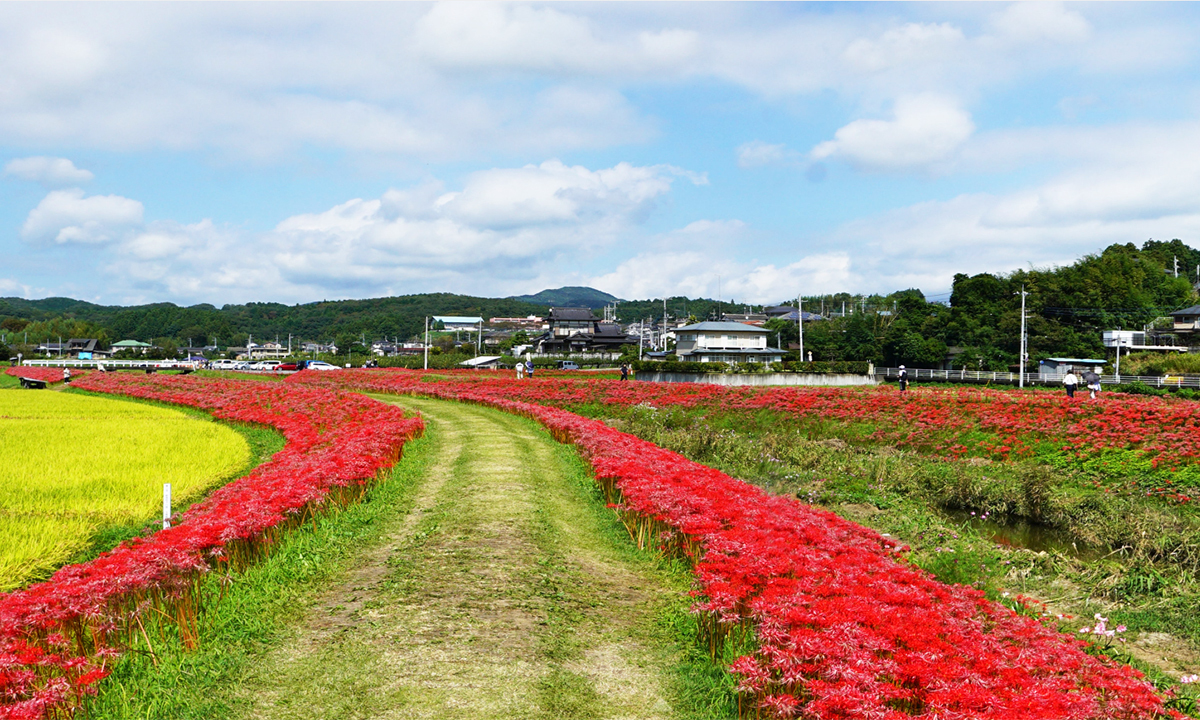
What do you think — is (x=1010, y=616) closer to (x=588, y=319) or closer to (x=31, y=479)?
(x=31, y=479)

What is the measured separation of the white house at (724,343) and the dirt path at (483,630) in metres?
59.6

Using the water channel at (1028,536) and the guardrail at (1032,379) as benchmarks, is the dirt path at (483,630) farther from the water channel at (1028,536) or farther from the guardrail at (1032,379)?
the guardrail at (1032,379)

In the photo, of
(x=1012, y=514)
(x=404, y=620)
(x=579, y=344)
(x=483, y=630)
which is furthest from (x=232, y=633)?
(x=579, y=344)

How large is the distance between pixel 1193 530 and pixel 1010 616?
26.8 feet

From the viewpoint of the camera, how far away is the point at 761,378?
149 ft

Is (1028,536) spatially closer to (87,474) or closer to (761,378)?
(87,474)

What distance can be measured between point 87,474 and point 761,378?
35.8m

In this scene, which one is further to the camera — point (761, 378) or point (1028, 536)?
point (761, 378)

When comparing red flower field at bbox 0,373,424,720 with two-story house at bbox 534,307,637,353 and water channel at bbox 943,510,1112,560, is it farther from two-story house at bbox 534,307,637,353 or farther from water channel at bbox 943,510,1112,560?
two-story house at bbox 534,307,637,353

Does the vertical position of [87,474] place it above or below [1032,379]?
above

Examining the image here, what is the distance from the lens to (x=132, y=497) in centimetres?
1375

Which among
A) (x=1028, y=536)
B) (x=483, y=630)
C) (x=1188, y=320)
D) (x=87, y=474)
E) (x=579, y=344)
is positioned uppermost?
(x=1188, y=320)

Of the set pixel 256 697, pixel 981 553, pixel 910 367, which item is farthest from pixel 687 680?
pixel 910 367

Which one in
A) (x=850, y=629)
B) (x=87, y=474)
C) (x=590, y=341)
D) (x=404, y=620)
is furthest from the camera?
(x=590, y=341)
